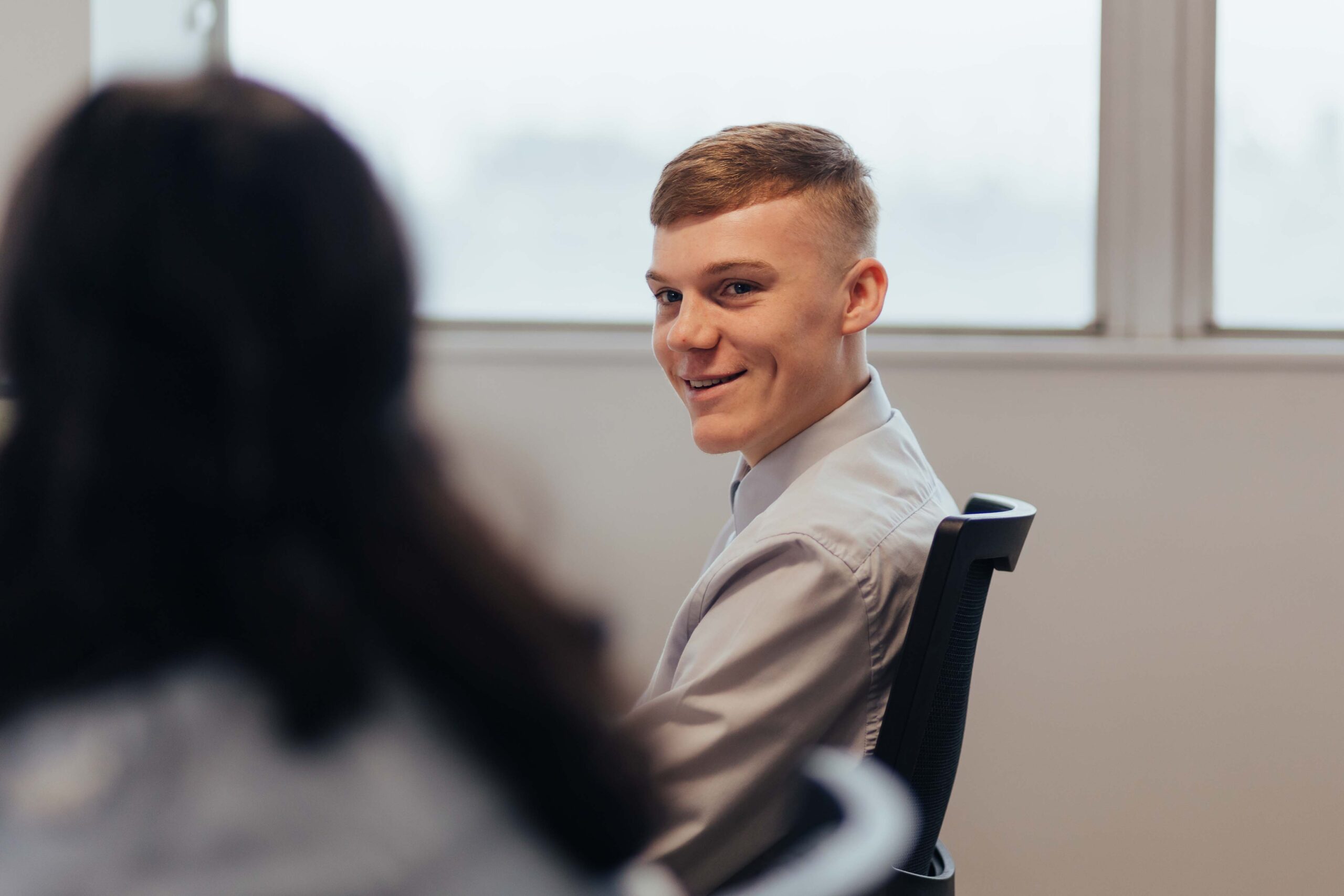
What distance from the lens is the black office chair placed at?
0.83 m

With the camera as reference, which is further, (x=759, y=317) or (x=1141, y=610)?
(x=1141, y=610)

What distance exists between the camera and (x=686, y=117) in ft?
7.04

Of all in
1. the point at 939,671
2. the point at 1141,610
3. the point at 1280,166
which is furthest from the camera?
the point at 1280,166

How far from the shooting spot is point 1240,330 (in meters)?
→ 2.05

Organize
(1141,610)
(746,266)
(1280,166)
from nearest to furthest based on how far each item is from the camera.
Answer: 1. (746,266)
2. (1141,610)
3. (1280,166)

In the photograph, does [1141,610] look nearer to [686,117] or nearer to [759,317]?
[759,317]

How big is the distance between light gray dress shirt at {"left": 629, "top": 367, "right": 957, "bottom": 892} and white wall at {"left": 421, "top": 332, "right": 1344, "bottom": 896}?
Result: 96 centimetres

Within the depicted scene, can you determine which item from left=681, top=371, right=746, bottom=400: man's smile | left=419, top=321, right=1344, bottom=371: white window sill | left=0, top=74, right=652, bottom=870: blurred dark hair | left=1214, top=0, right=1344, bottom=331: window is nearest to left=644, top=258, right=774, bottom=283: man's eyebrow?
left=681, top=371, right=746, bottom=400: man's smile

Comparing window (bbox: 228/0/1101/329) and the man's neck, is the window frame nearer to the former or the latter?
window (bbox: 228/0/1101/329)

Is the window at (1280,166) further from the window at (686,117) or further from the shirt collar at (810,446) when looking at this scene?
the shirt collar at (810,446)

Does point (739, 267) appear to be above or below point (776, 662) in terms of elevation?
above

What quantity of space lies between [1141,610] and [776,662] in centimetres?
129

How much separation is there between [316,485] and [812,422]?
Answer: 2.64 feet

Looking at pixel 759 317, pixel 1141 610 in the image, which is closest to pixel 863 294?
pixel 759 317
